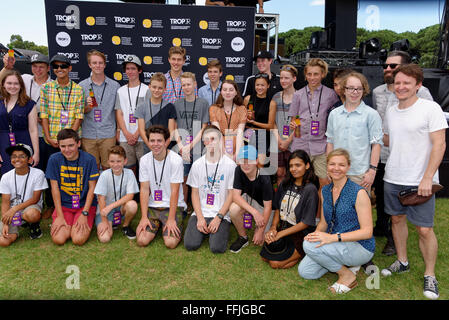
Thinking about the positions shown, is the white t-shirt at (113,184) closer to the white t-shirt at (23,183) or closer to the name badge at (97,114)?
the white t-shirt at (23,183)

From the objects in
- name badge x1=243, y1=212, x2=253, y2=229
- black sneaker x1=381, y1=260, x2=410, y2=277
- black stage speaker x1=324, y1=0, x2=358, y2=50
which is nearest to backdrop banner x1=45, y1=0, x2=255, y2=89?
name badge x1=243, y1=212, x2=253, y2=229

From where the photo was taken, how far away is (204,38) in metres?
5.71

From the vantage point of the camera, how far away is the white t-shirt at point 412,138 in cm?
275

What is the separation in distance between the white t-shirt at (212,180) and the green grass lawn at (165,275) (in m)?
0.53

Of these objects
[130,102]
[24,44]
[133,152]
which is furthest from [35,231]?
[24,44]

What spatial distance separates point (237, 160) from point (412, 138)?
1816 millimetres

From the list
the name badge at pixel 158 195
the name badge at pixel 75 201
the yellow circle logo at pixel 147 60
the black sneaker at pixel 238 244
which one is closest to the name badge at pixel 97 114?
the name badge at pixel 75 201

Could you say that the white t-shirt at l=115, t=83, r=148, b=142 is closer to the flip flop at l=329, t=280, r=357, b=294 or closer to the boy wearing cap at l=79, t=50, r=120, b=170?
the boy wearing cap at l=79, t=50, r=120, b=170

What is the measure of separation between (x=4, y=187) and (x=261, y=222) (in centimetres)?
313

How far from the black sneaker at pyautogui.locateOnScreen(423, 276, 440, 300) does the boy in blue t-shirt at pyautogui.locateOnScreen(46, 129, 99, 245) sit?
3633 millimetres

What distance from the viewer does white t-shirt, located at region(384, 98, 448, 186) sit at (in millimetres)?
2750

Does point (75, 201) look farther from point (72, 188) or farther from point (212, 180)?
point (212, 180)
